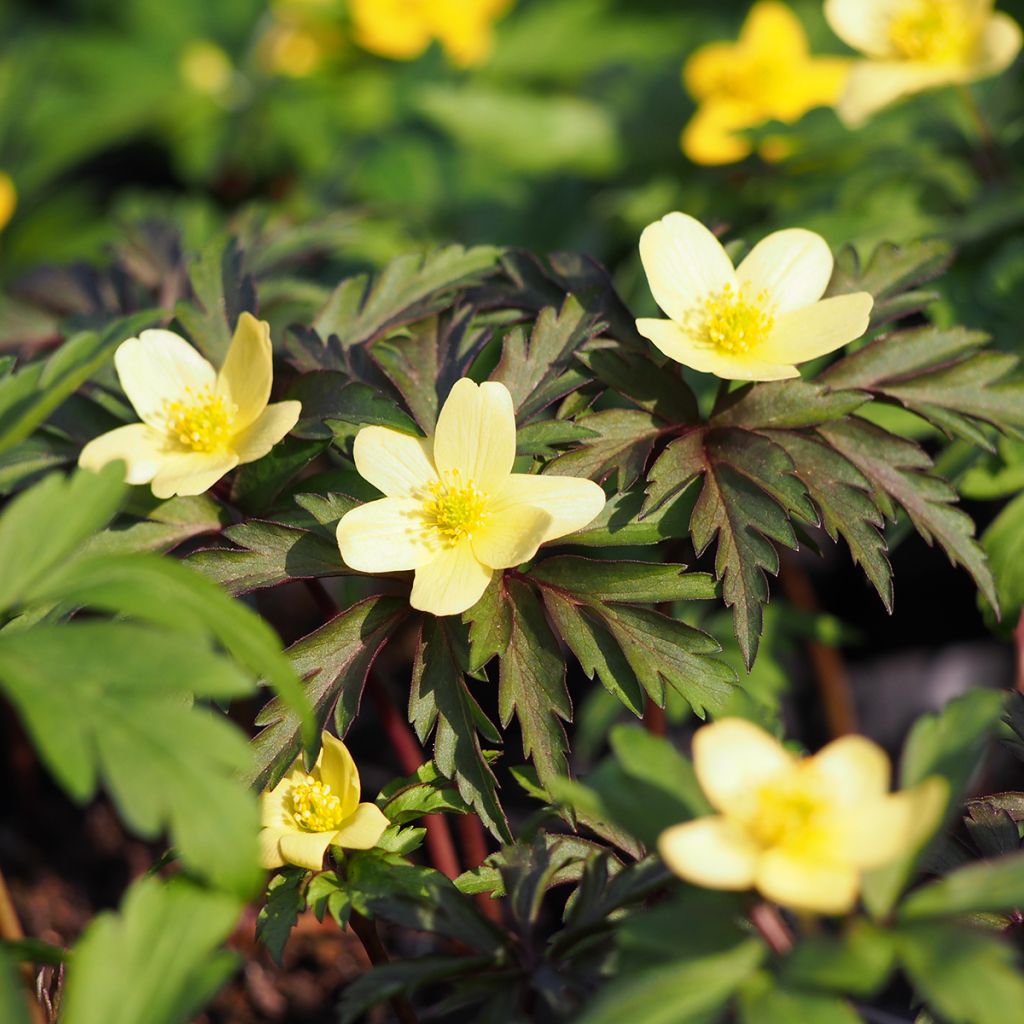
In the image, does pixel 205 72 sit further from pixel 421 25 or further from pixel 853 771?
pixel 853 771

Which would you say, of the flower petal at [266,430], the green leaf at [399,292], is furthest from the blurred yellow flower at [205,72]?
the flower petal at [266,430]

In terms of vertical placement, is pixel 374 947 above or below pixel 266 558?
below

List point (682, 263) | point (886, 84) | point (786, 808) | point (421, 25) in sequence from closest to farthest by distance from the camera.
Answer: point (786, 808), point (682, 263), point (886, 84), point (421, 25)

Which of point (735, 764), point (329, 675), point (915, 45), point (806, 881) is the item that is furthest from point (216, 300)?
point (915, 45)

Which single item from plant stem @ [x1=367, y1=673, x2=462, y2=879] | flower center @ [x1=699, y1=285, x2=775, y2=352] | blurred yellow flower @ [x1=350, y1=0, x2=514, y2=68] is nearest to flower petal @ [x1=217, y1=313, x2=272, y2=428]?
plant stem @ [x1=367, y1=673, x2=462, y2=879]

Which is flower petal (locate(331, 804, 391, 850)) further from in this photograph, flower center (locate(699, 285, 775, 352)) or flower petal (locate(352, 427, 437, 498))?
flower center (locate(699, 285, 775, 352))

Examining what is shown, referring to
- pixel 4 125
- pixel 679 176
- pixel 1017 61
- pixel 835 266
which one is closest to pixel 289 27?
pixel 4 125

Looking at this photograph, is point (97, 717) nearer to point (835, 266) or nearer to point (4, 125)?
point (835, 266)
